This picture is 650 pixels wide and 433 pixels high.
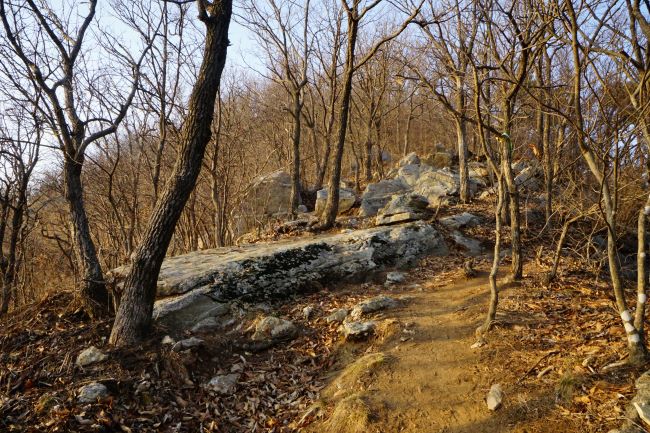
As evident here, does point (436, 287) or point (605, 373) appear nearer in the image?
point (605, 373)

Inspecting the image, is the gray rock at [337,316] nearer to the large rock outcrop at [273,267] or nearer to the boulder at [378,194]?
the large rock outcrop at [273,267]

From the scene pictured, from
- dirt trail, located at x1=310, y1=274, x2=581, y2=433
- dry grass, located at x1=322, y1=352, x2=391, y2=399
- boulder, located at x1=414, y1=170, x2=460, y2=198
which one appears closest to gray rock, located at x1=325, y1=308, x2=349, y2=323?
dirt trail, located at x1=310, y1=274, x2=581, y2=433

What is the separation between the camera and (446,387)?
3521mm

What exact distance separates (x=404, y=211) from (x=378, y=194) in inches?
144

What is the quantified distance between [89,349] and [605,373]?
16.1 ft

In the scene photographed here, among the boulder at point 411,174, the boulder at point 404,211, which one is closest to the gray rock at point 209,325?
the boulder at point 404,211

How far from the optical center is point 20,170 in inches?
381

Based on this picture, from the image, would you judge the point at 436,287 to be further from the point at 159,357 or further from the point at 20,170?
the point at 20,170

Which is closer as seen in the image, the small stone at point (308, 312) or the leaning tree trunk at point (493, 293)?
the leaning tree trunk at point (493, 293)

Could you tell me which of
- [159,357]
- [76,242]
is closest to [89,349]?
[159,357]

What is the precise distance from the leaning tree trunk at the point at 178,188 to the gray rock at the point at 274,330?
1359 millimetres

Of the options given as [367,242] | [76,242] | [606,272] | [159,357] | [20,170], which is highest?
[20,170]

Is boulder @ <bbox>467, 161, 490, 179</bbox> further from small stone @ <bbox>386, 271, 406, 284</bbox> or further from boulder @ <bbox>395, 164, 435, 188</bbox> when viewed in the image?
small stone @ <bbox>386, 271, 406, 284</bbox>

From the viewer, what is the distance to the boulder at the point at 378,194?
10.6 m
